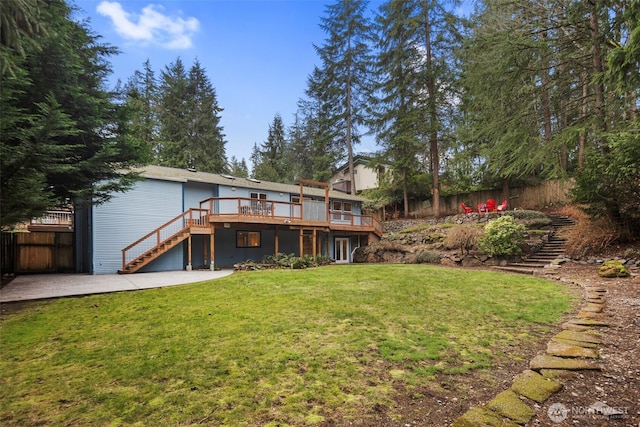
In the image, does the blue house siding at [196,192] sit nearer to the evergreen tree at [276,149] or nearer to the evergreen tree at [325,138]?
the evergreen tree at [325,138]

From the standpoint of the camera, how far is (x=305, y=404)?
2514mm

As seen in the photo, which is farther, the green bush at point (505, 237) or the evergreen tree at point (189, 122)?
the evergreen tree at point (189, 122)

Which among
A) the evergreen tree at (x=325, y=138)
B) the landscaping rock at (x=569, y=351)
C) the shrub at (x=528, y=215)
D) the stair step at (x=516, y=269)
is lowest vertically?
the stair step at (x=516, y=269)

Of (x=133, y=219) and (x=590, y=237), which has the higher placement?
(x=133, y=219)

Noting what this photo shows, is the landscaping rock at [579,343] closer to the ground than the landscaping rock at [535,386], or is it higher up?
closer to the ground

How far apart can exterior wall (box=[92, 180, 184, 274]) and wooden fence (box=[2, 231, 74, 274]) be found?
2.06 m

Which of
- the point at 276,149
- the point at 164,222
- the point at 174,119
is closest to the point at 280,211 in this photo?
the point at 164,222

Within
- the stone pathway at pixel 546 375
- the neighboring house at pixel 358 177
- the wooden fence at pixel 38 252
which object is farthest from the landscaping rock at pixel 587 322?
the neighboring house at pixel 358 177

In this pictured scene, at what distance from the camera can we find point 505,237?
11.7 m

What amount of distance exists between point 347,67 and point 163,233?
67.1ft

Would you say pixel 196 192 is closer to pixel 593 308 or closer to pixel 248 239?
pixel 248 239

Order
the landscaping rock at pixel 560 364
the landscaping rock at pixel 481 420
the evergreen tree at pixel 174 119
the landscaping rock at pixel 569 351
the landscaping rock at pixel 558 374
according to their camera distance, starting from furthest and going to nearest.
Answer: the evergreen tree at pixel 174 119 < the landscaping rock at pixel 569 351 < the landscaping rock at pixel 560 364 < the landscaping rock at pixel 558 374 < the landscaping rock at pixel 481 420

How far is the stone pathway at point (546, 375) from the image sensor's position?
7.40 feet

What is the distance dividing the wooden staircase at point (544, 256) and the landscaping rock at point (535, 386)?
8628mm
